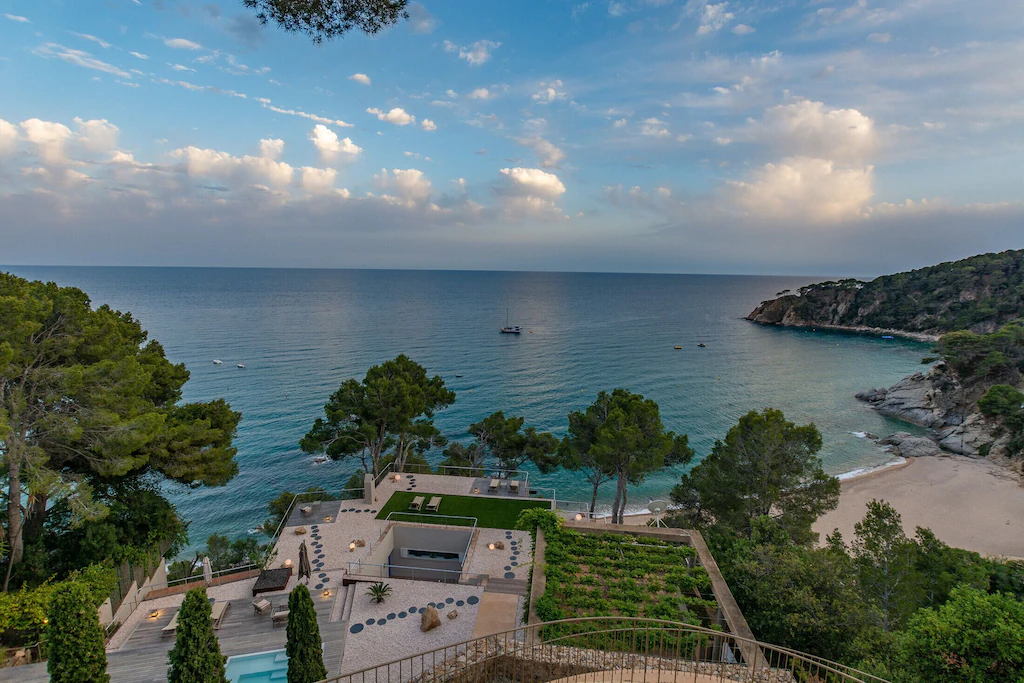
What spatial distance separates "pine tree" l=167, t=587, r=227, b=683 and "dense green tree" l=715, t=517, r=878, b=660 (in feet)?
39.0

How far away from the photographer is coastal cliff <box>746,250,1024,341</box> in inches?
2744

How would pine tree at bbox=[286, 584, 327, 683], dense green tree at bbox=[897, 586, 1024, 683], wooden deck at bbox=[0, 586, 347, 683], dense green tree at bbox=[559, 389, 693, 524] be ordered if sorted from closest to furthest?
dense green tree at bbox=[897, 586, 1024, 683], pine tree at bbox=[286, 584, 327, 683], wooden deck at bbox=[0, 586, 347, 683], dense green tree at bbox=[559, 389, 693, 524]

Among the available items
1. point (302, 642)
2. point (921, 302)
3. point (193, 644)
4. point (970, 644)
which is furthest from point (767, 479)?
point (921, 302)

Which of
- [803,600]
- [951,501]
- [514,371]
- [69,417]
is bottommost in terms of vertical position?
[951,501]

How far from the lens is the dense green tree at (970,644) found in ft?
20.4

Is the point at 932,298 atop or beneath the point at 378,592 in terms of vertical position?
atop

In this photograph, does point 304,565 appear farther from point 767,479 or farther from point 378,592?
point 767,479

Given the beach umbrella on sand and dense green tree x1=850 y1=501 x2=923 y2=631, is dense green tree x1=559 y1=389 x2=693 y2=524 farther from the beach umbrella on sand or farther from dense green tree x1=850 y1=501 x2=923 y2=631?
the beach umbrella on sand

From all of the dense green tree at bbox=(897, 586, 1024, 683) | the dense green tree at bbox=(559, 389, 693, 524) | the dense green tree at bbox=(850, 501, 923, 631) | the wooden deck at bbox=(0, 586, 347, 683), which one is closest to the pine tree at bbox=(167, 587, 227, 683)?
the wooden deck at bbox=(0, 586, 347, 683)

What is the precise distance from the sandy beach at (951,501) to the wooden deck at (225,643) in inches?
998

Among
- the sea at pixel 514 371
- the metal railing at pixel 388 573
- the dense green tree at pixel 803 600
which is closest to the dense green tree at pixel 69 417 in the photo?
the sea at pixel 514 371

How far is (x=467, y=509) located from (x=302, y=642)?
10.1 m

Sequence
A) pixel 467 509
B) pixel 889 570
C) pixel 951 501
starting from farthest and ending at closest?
pixel 951 501 < pixel 467 509 < pixel 889 570

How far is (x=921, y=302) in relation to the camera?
284 feet
